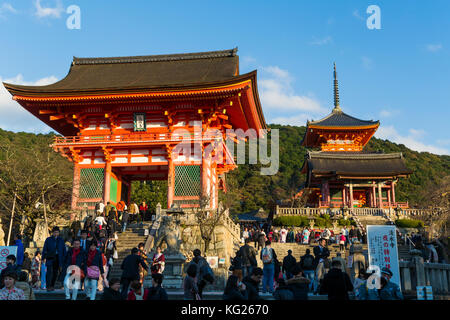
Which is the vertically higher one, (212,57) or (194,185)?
(212,57)

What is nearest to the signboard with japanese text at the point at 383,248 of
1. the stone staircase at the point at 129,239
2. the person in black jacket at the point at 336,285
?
the person in black jacket at the point at 336,285

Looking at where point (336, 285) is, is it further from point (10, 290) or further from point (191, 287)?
point (10, 290)

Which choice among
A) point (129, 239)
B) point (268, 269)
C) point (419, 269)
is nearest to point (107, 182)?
point (129, 239)

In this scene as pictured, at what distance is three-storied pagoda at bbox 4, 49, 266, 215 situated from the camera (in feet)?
75.1

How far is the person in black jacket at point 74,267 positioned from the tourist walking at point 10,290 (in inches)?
113

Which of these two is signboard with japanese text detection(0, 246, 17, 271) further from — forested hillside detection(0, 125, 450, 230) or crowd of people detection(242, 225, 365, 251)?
crowd of people detection(242, 225, 365, 251)

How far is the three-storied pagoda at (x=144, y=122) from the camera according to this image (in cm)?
2289

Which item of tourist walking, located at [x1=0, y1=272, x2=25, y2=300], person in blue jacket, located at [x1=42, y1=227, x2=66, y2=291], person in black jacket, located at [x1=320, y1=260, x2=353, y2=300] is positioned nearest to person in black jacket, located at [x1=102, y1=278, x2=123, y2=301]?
tourist walking, located at [x1=0, y1=272, x2=25, y2=300]

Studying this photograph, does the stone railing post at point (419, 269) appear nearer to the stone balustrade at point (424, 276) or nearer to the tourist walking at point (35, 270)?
the stone balustrade at point (424, 276)

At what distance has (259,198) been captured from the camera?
54.8 m
